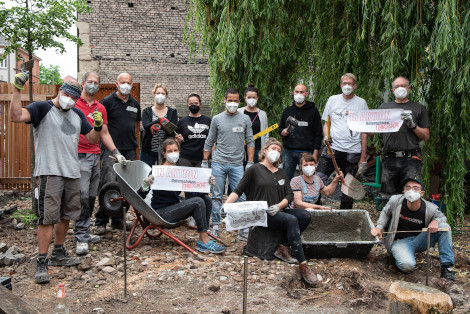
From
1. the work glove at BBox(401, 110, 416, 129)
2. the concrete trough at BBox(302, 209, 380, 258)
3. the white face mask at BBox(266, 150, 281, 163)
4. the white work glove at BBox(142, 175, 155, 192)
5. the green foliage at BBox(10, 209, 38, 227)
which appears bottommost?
the green foliage at BBox(10, 209, 38, 227)

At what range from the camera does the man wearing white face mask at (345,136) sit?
591 cm

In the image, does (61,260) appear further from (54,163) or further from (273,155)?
(273,155)

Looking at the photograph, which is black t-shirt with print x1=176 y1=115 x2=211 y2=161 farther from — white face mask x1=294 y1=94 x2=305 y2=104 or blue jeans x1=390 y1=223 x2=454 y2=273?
blue jeans x1=390 y1=223 x2=454 y2=273

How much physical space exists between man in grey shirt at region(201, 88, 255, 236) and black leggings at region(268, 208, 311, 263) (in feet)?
3.54

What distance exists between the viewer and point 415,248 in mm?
5016

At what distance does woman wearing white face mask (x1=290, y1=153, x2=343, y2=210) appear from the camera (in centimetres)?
539

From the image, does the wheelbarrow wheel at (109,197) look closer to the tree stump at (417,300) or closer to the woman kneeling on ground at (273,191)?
the woman kneeling on ground at (273,191)

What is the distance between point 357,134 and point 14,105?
13.2 feet

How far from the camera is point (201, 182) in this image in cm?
521

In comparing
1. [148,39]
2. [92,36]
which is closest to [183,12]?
[148,39]

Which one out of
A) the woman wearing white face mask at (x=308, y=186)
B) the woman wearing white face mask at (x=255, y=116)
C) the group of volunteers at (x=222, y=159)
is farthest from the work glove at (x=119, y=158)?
the woman wearing white face mask at (x=308, y=186)

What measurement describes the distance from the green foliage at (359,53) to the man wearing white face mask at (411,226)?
1138 millimetres

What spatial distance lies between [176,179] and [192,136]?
1277 millimetres

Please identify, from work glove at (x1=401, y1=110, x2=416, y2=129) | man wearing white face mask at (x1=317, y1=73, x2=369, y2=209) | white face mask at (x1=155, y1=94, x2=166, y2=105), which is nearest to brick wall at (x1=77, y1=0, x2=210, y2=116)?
white face mask at (x1=155, y1=94, x2=166, y2=105)
